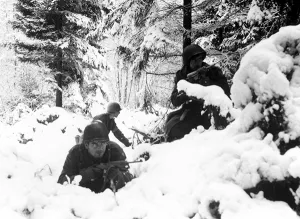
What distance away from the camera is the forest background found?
541 cm

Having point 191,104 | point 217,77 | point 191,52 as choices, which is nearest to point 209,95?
point 191,104

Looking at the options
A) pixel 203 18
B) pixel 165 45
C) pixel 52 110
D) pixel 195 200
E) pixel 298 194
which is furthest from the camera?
pixel 52 110

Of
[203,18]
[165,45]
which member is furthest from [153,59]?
[203,18]

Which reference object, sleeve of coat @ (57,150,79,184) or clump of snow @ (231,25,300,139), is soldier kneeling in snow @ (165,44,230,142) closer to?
sleeve of coat @ (57,150,79,184)

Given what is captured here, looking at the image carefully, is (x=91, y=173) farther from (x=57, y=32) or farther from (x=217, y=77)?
(x=57, y=32)

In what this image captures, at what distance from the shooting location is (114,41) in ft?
22.7

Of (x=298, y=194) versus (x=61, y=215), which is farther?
(x=61, y=215)

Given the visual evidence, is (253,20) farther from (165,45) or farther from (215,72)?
(165,45)

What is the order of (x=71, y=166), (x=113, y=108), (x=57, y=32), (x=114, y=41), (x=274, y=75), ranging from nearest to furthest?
1. (x=274, y=75)
2. (x=71, y=166)
3. (x=113, y=108)
4. (x=114, y=41)
5. (x=57, y=32)

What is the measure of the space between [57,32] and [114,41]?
7243 millimetres

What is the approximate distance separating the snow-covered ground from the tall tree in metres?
11.6

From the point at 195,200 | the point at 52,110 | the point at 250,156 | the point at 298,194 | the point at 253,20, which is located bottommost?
the point at 52,110

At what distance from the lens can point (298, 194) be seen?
1209mm

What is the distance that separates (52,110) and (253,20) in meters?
7.52
